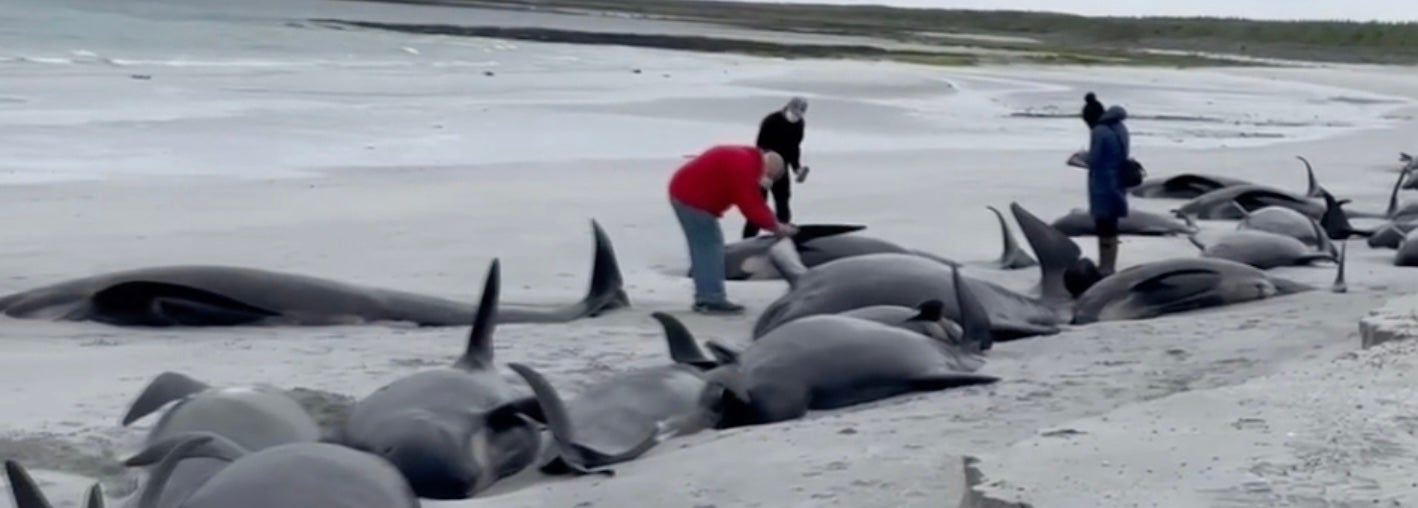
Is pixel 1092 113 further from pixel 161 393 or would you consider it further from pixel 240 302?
pixel 161 393

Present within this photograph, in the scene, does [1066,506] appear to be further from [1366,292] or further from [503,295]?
[503,295]

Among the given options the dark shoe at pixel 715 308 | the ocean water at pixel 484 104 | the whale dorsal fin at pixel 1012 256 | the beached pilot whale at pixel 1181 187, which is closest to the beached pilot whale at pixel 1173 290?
the dark shoe at pixel 715 308

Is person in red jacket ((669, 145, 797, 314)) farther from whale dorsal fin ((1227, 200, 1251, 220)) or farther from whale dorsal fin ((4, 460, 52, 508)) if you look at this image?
whale dorsal fin ((4, 460, 52, 508))

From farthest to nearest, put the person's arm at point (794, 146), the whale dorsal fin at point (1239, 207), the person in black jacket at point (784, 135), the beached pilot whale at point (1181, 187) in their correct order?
1. the beached pilot whale at point (1181, 187)
2. the whale dorsal fin at point (1239, 207)
3. the person's arm at point (794, 146)
4. the person in black jacket at point (784, 135)

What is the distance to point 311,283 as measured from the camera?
967cm

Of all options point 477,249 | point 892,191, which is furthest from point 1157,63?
point 477,249

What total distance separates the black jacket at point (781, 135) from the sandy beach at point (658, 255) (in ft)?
2.02

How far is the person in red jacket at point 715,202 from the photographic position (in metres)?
10.3

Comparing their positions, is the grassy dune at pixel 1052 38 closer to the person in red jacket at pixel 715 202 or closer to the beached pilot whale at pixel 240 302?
the person in red jacket at pixel 715 202

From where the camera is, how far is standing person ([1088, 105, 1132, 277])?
469 inches

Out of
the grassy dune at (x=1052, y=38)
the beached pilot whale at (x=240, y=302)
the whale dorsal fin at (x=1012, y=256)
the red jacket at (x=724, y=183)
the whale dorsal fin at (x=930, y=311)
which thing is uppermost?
the whale dorsal fin at (x=930, y=311)

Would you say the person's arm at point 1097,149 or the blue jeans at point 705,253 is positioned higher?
the person's arm at point 1097,149

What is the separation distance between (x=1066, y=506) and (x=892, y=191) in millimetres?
12410

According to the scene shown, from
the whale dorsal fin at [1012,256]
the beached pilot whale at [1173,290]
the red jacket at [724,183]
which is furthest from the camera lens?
the whale dorsal fin at [1012,256]
